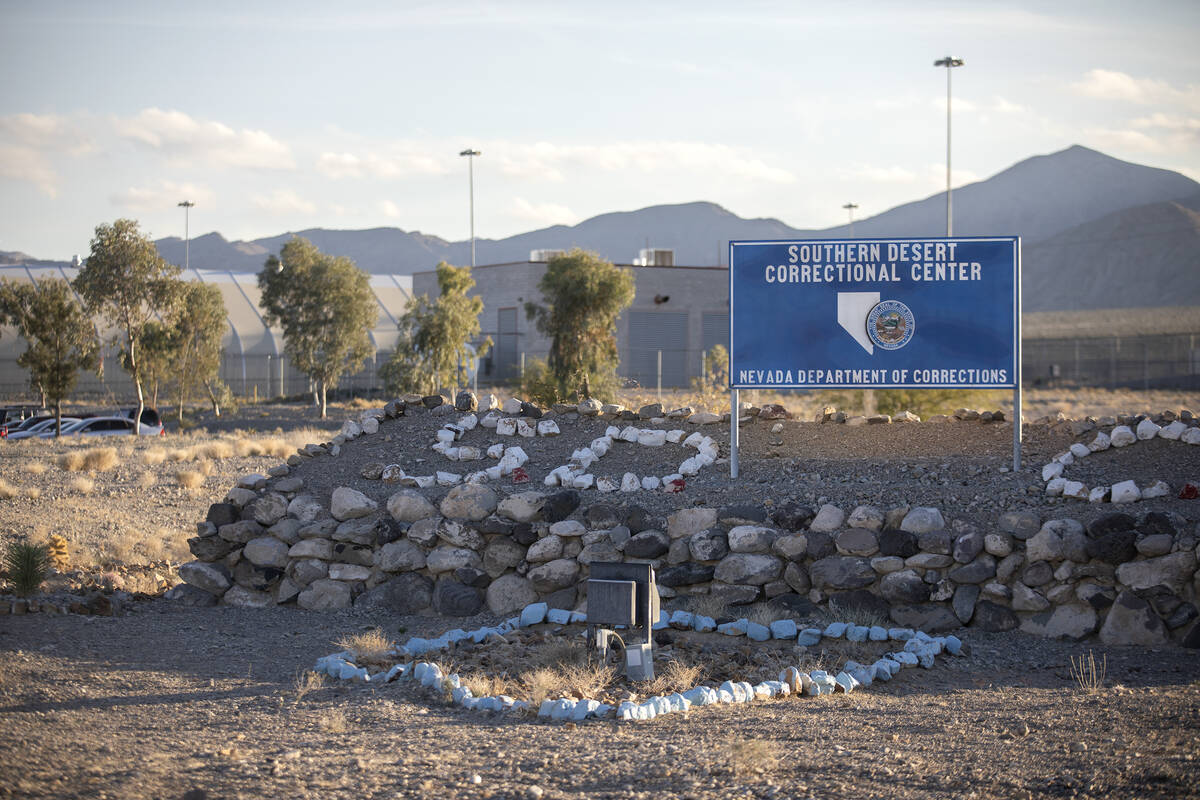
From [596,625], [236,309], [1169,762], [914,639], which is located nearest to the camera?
[1169,762]

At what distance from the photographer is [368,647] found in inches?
336

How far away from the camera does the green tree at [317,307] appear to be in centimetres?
3984

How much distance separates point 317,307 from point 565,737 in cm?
3539

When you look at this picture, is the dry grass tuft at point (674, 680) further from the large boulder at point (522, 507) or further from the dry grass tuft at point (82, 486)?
the dry grass tuft at point (82, 486)

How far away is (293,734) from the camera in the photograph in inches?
250

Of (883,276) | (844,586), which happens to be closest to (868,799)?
(844,586)

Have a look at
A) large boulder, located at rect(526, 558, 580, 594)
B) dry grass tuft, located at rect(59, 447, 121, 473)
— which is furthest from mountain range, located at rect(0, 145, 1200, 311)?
large boulder, located at rect(526, 558, 580, 594)

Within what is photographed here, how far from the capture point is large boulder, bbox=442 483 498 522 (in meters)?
10.2

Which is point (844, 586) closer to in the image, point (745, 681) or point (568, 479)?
point (745, 681)


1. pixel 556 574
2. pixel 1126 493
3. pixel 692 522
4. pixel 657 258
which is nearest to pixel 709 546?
pixel 692 522

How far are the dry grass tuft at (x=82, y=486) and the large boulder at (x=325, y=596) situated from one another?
376 inches

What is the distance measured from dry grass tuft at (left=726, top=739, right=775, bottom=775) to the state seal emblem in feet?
21.3

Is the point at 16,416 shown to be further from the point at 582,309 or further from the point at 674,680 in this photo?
the point at 674,680

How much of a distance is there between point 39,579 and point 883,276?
876 cm
